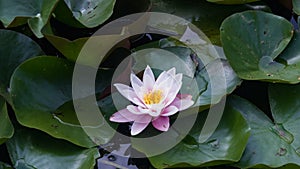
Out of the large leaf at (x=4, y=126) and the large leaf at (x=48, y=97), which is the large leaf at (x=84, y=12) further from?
the large leaf at (x=4, y=126)

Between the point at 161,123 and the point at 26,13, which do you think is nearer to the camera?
the point at 161,123

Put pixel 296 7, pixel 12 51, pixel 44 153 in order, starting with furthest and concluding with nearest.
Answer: pixel 296 7 < pixel 12 51 < pixel 44 153

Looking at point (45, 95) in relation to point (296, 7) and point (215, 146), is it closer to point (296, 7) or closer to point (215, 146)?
point (215, 146)

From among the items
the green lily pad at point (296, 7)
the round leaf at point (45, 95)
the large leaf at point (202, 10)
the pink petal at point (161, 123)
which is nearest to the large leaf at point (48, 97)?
the round leaf at point (45, 95)

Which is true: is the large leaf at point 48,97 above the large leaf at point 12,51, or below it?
below

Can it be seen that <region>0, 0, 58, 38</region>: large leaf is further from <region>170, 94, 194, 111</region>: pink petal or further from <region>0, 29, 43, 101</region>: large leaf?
<region>170, 94, 194, 111</region>: pink petal

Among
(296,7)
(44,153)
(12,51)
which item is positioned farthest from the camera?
(296,7)

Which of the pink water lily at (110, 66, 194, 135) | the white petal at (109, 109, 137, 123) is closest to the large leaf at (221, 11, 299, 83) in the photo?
the pink water lily at (110, 66, 194, 135)

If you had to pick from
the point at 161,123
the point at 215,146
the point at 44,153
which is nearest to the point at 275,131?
the point at 215,146
